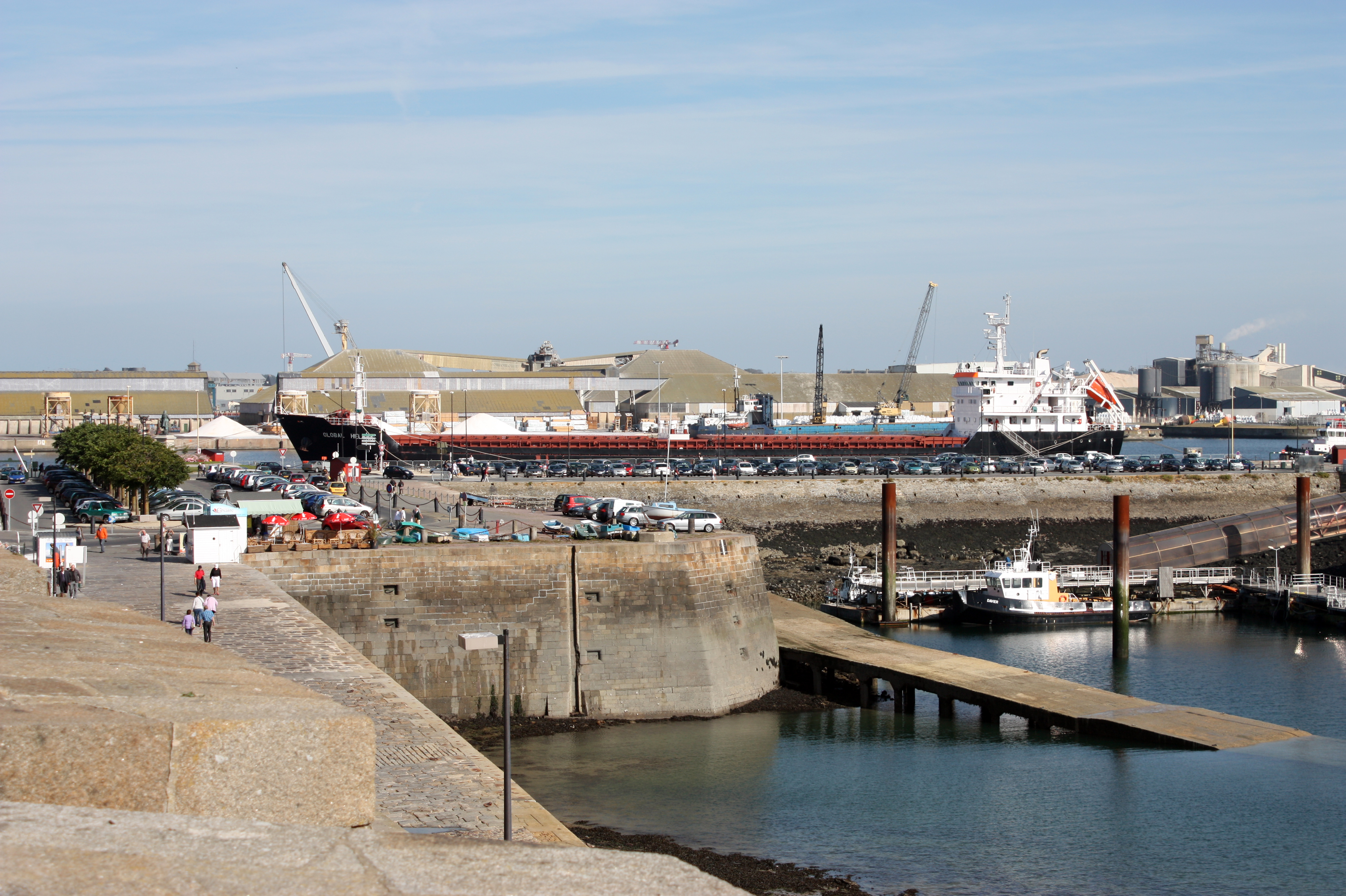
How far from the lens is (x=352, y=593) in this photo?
26.0 meters

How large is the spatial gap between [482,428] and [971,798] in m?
88.6

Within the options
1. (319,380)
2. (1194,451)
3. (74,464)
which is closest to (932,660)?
(74,464)

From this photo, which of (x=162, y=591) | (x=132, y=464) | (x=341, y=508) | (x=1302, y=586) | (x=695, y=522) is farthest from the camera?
(x=132, y=464)

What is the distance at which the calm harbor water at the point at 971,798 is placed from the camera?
19.3 metres

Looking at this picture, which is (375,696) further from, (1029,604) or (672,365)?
(672,365)

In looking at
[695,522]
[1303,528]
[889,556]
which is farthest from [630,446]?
[1303,528]

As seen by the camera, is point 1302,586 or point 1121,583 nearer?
point 1121,583

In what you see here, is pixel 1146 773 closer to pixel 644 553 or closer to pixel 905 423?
pixel 644 553

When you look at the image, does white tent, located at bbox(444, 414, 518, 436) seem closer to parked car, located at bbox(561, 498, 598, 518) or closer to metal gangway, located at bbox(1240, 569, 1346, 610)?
parked car, located at bbox(561, 498, 598, 518)

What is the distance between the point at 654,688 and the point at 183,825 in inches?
835

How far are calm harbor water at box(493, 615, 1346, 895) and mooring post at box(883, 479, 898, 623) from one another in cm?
1158

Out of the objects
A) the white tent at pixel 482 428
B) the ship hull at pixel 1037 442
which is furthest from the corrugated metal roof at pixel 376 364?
the ship hull at pixel 1037 442

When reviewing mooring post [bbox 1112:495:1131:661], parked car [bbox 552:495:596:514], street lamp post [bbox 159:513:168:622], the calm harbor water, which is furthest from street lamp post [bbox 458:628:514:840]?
parked car [bbox 552:495:596:514]

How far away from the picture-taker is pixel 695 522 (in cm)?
4331
